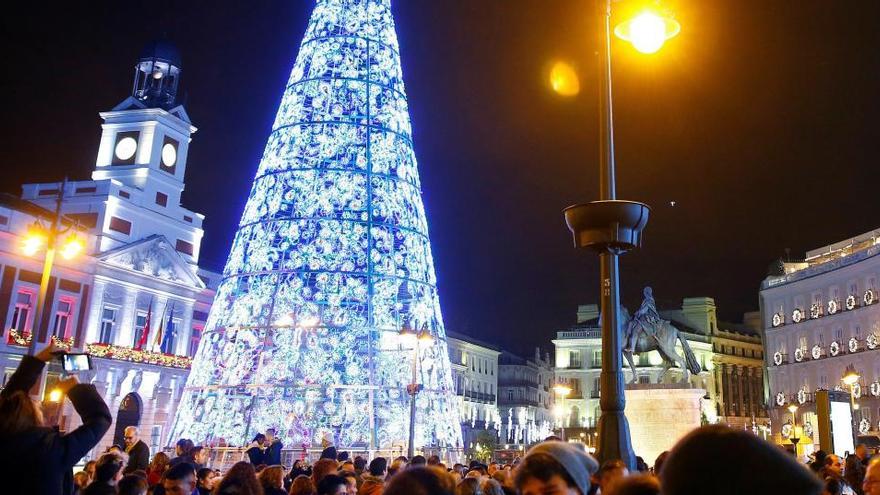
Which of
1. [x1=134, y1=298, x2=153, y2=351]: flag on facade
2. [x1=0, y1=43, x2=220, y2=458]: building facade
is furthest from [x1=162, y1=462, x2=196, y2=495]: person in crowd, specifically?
[x1=134, y1=298, x2=153, y2=351]: flag on facade

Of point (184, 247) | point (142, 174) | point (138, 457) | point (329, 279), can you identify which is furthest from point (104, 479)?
point (184, 247)

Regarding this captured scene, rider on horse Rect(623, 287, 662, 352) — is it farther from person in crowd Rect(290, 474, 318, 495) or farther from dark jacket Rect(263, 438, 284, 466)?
person in crowd Rect(290, 474, 318, 495)

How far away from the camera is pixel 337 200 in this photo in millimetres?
20953

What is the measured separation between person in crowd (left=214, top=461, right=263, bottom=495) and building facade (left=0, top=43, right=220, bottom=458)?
3791 cm

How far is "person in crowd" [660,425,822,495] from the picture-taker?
1.81 metres

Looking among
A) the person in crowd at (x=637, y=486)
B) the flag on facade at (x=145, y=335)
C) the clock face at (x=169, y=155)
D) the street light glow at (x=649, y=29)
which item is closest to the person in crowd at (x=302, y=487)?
the person in crowd at (x=637, y=486)

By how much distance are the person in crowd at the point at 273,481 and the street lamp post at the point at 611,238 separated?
331cm

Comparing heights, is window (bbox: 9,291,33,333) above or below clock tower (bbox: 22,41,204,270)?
below

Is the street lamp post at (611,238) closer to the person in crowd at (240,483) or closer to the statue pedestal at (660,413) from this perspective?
the person in crowd at (240,483)

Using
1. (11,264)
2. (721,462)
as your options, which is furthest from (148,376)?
(721,462)

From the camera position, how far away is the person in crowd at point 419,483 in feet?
8.50

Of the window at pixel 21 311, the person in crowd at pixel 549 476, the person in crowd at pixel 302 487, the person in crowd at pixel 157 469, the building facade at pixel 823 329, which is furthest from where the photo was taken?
the building facade at pixel 823 329

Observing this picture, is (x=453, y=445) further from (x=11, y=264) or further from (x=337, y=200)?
(x=11, y=264)

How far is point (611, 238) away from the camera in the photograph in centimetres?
845
